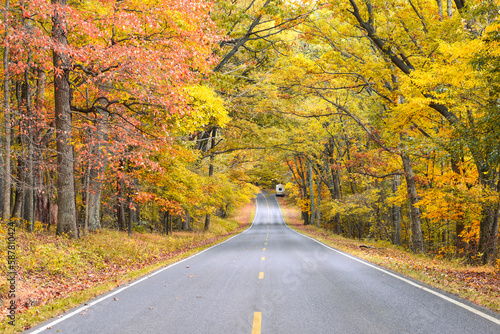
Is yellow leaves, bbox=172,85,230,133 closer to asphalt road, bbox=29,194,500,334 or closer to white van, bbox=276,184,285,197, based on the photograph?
asphalt road, bbox=29,194,500,334

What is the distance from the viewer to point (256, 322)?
212 inches

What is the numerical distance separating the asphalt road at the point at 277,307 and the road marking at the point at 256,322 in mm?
14

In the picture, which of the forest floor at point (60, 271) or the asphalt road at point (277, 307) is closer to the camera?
the asphalt road at point (277, 307)

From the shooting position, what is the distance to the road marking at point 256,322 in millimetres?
4996

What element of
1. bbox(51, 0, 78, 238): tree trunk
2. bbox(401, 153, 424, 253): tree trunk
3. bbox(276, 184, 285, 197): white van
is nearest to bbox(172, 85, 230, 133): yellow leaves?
bbox(51, 0, 78, 238): tree trunk

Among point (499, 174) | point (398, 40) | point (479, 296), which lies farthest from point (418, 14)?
point (479, 296)

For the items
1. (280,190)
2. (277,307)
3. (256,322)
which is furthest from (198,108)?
(280,190)

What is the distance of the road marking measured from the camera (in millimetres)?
4996

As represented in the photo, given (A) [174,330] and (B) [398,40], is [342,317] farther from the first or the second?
(B) [398,40]

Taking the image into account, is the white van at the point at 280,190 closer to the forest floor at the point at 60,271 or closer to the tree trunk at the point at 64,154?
the forest floor at the point at 60,271

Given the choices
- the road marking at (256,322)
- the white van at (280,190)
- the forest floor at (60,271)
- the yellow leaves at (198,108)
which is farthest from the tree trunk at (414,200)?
the white van at (280,190)

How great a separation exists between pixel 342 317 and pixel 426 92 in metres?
8.77

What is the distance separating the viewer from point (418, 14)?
15.1 metres

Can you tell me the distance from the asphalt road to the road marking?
14mm
